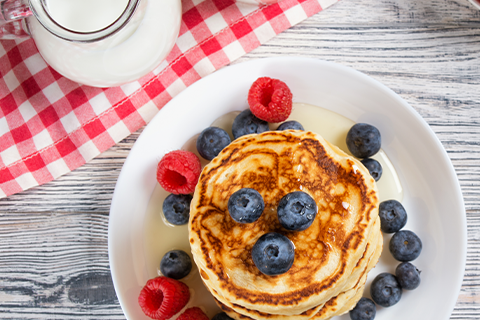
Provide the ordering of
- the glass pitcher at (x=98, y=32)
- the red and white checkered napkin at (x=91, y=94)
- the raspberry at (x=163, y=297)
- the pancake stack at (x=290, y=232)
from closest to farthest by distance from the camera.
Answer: the glass pitcher at (x=98, y=32)
the pancake stack at (x=290, y=232)
the raspberry at (x=163, y=297)
the red and white checkered napkin at (x=91, y=94)


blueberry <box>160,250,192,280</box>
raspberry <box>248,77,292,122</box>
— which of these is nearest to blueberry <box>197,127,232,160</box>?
raspberry <box>248,77,292,122</box>

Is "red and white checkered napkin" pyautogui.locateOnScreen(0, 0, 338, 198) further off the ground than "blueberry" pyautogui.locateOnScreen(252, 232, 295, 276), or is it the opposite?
"red and white checkered napkin" pyautogui.locateOnScreen(0, 0, 338, 198)

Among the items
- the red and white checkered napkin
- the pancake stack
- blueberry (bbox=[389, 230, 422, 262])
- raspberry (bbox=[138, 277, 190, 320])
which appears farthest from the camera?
the red and white checkered napkin

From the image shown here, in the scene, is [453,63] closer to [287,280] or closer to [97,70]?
[287,280]

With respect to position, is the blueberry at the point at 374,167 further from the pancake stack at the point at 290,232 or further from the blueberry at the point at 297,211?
the blueberry at the point at 297,211

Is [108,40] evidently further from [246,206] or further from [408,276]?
[408,276]

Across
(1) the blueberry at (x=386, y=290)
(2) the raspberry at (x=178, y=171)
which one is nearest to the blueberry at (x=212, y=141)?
(2) the raspberry at (x=178, y=171)

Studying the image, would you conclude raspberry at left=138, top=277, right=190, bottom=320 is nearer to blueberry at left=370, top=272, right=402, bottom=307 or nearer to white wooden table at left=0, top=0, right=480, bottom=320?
white wooden table at left=0, top=0, right=480, bottom=320
